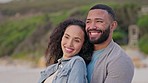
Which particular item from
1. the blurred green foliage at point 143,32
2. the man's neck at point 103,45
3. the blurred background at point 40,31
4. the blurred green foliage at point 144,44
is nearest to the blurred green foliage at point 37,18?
the blurred background at point 40,31

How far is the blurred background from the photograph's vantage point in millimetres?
23909

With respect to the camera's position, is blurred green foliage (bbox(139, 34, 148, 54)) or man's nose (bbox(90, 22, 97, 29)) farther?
blurred green foliage (bbox(139, 34, 148, 54))

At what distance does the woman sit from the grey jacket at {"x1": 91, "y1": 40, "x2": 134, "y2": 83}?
7 cm

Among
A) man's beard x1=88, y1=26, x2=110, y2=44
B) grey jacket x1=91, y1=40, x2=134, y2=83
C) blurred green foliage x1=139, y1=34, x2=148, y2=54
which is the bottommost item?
blurred green foliage x1=139, y1=34, x2=148, y2=54

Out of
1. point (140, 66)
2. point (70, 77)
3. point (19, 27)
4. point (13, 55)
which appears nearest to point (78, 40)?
point (70, 77)

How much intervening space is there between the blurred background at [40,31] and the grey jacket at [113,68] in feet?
43.6

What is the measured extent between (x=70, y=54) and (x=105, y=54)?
0.19 m

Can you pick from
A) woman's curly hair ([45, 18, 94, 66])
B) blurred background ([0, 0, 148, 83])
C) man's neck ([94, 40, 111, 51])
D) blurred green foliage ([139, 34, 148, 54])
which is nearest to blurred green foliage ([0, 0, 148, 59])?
blurred background ([0, 0, 148, 83])

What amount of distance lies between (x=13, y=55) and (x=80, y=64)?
36.0m

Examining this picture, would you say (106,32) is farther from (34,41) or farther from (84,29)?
(34,41)

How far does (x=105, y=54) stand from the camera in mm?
2080

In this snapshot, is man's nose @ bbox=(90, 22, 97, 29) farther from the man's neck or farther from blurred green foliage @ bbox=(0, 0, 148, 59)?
blurred green foliage @ bbox=(0, 0, 148, 59)

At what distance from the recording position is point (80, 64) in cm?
206

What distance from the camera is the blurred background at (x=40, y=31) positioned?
78.4 ft
